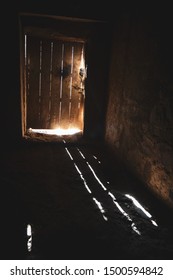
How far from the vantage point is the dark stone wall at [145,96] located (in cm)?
305

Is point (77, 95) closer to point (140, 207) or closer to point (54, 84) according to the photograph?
point (54, 84)

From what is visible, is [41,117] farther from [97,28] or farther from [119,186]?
[119,186]

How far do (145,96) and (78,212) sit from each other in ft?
5.96

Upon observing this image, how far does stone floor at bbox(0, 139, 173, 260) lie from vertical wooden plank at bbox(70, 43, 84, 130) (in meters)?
1.77

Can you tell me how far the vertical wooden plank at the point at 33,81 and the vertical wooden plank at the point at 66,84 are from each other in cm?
57

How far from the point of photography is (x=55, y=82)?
5867 millimetres

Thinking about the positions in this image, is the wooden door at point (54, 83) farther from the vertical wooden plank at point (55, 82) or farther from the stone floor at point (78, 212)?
the stone floor at point (78, 212)

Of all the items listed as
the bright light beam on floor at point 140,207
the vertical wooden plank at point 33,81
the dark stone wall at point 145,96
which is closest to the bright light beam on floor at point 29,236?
the bright light beam on floor at point 140,207

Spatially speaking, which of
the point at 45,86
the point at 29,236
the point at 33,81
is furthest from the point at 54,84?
the point at 29,236

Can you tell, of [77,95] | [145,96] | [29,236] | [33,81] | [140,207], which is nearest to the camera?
[29,236]

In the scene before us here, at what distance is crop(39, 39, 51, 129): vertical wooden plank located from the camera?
564cm

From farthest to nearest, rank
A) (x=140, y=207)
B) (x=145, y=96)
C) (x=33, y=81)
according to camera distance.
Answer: (x=33, y=81)
(x=145, y=96)
(x=140, y=207)
